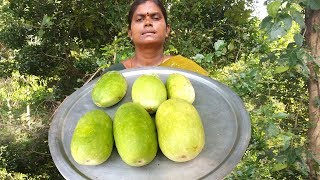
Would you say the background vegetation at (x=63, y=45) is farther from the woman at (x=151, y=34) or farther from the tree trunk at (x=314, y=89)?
the woman at (x=151, y=34)

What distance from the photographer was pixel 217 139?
1484 mm

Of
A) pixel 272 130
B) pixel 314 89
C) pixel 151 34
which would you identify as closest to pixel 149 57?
pixel 151 34

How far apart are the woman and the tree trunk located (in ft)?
3.45

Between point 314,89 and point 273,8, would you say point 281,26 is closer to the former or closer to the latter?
point 273,8

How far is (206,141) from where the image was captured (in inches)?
58.0

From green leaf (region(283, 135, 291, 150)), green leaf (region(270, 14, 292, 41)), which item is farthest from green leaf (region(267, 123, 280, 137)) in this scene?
green leaf (region(270, 14, 292, 41))

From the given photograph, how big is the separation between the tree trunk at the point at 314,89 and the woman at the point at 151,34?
41.3 inches

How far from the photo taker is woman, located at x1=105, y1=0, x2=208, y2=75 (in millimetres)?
2014

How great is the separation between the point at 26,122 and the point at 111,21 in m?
1.85

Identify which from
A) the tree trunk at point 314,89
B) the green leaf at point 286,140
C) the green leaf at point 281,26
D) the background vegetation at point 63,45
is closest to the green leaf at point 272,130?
the green leaf at point 286,140

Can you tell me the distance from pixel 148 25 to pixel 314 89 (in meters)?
1.50

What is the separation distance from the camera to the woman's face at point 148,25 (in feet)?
6.59

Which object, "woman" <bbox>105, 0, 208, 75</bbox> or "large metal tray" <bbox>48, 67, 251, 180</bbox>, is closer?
"large metal tray" <bbox>48, 67, 251, 180</bbox>

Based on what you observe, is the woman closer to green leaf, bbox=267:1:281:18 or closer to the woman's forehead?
the woman's forehead
